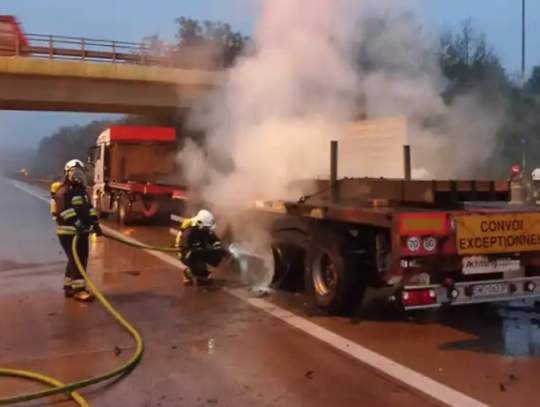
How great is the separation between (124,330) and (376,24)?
5342mm

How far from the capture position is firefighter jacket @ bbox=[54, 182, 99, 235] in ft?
29.0

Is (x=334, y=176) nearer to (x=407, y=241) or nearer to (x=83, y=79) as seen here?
(x=407, y=241)

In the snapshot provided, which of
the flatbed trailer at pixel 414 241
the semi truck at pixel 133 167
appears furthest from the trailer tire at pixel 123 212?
the flatbed trailer at pixel 414 241

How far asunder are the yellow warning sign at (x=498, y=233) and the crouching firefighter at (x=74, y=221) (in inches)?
187

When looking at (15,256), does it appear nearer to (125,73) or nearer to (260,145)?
(260,145)

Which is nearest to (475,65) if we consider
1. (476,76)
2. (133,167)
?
(476,76)

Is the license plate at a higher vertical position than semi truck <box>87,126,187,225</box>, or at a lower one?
lower

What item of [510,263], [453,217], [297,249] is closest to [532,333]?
[510,263]

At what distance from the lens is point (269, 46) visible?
33.1 ft

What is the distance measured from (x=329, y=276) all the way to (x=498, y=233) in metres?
1.99

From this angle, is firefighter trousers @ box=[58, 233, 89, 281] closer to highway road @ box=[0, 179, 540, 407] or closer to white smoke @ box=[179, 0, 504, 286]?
highway road @ box=[0, 179, 540, 407]

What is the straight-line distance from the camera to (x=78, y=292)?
8.85 metres

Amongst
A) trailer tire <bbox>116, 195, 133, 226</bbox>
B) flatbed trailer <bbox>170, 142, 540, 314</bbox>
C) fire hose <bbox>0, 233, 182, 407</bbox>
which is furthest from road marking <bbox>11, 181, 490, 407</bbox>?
trailer tire <bbox>116, 195, 133, 226</bbox>

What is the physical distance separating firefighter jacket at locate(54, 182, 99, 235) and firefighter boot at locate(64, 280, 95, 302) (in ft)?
2.17
